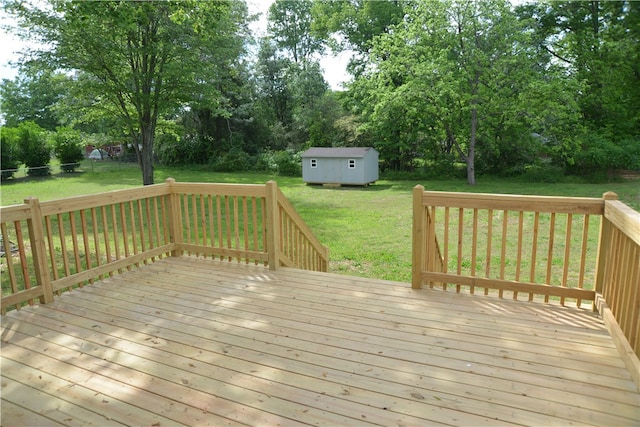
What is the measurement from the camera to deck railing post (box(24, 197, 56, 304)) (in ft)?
11.5

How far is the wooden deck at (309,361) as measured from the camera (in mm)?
2055

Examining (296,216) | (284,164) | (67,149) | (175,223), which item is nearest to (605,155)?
(284,164)

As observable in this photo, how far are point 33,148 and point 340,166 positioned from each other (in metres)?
14.8

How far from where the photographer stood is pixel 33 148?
1939cm

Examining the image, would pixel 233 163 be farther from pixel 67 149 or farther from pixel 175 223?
pixel 175 223

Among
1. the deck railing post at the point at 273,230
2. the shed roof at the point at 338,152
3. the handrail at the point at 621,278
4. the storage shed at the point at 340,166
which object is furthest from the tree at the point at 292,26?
the handrail at the point at 621,278

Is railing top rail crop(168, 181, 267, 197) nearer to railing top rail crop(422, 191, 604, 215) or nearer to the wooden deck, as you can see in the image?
the wooden deck

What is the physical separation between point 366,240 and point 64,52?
31.0 ft

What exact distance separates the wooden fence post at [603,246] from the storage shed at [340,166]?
14.2 metres

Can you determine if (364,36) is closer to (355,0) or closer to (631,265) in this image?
(355,0)

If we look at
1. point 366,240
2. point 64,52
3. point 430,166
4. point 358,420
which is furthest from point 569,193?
point 64,52

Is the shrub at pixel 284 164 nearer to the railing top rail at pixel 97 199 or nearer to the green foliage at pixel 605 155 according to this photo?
the green foliage at pixel 605 155

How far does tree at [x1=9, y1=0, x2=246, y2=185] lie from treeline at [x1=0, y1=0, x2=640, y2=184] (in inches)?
1.8

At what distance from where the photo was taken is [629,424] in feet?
6.22
